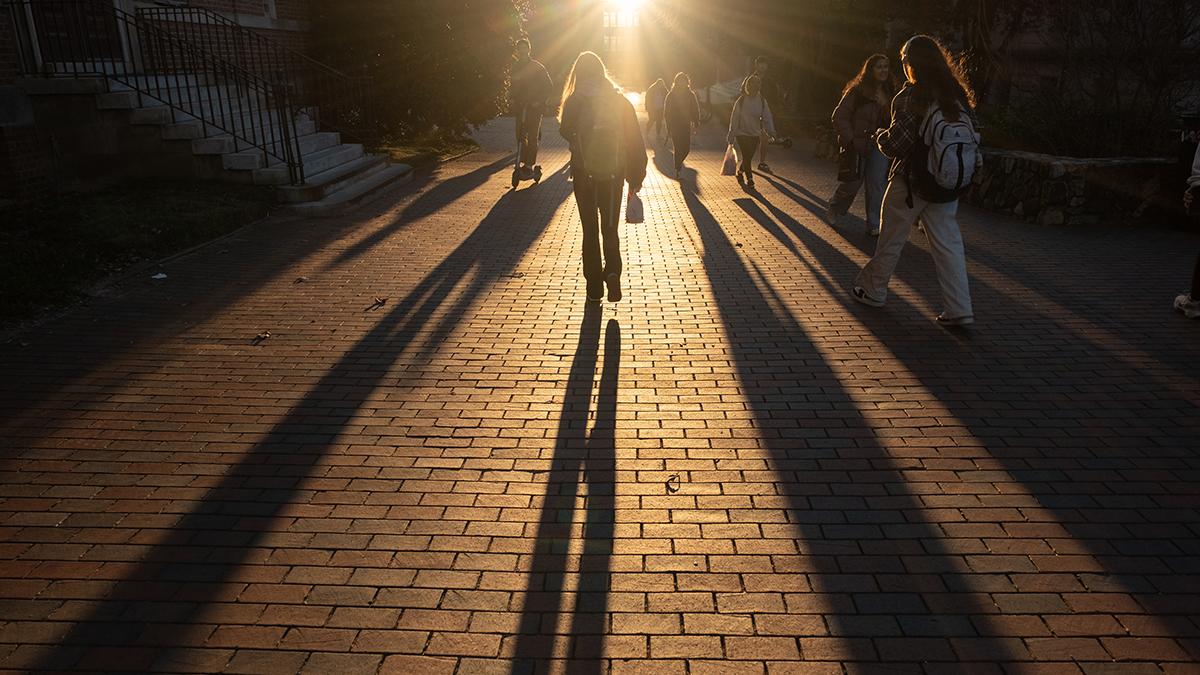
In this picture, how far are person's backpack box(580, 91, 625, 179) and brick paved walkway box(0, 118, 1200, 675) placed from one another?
3.69 ft

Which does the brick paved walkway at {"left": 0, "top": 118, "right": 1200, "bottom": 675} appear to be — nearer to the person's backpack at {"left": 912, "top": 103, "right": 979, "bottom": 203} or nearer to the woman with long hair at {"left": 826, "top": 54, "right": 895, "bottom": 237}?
the person's backpack at {"left": 912, "top": 103, "right": 979, "bottom": 203}

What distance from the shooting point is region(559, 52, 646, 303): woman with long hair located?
682 cm

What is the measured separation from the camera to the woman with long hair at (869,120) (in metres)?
9.32

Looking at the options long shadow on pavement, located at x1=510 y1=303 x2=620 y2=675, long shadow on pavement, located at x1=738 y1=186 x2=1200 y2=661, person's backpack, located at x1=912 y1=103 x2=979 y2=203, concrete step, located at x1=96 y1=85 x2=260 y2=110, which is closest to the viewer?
long shadow on pavement, located at x1=510 y1=303 x2=620 y2=675

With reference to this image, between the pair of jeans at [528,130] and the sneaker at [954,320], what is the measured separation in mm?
8679

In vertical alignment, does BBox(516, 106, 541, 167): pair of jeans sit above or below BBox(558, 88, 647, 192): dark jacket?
below

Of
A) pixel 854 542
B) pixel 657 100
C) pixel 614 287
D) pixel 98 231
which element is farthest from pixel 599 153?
pixel 657 100

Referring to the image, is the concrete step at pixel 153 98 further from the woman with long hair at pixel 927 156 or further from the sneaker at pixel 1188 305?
the sneaker at pixel 1188 305

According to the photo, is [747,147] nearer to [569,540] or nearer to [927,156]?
[927,156]

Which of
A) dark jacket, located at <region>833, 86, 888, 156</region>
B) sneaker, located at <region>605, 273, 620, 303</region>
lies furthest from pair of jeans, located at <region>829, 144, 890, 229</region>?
sneaker, located at <region>605, 273, 620, 303</region>

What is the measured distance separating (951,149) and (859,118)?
365cm

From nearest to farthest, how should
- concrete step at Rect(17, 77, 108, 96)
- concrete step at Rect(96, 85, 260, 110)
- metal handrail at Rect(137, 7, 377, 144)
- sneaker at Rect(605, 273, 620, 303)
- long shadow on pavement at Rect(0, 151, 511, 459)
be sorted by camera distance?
1. long shadow on pavement at Rect(0, 151, 511, 459)
2. sneaker at Rect(605, 273, 620, 303)
3. concrete step at Rect(17, 77, 108, 96)
4. concrete step at Rect(96, 85, 260, 110)
5. metal handrail at Rect(137, 7, 377, 144)

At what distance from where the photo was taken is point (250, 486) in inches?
163

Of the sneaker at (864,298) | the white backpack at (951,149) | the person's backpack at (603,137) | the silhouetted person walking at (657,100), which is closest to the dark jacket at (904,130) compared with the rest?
the white backpack at (951,149)
